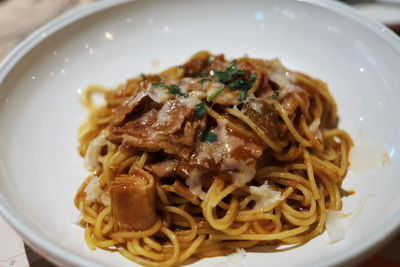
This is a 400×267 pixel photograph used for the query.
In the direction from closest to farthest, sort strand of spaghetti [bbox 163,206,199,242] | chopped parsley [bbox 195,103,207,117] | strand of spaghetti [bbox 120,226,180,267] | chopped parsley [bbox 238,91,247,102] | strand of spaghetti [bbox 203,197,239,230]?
strand of spaghetti [bbox 120,226,180,267]
strand of spaghetti [bbox 203,197,239,230]
strand of spaghetti [bbox 163,206,199,242]
chopped parsley [bbox 195,103,207,117]
chopped parsley [bbox 238,91,247,102]

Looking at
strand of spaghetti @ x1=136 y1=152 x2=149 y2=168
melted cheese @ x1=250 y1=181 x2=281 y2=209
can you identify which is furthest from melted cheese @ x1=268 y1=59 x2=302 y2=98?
strand of spaghetti @ x1=136 y1=152 x2=149 y2=168

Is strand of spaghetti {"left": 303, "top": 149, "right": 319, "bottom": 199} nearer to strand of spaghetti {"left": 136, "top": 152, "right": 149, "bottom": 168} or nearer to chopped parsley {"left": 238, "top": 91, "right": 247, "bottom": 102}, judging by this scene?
chopped parsley {"left": 238, "top": 91, "right": 247, "bottom": 102}

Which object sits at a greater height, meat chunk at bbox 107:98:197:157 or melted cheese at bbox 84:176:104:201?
meat chunk at bbox 107:98:197:157

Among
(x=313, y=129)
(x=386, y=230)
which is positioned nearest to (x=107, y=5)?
(x=313, y=129)

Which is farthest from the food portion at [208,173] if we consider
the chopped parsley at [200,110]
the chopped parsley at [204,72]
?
the chopped parsley at [204,72]

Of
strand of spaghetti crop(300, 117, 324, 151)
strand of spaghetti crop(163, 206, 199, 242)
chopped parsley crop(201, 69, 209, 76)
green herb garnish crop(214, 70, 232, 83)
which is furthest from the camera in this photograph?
chopped parsley crop(201, 69, 209, 76)

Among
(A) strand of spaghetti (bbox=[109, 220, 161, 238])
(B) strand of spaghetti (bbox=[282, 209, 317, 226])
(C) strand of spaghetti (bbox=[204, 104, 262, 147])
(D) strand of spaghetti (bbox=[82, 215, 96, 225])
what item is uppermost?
(C) strand of spaghetti (bbox=[204, 104, 262, 147])

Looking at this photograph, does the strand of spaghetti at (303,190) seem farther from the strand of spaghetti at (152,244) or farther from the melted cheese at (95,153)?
the melted cheese at (95,153)

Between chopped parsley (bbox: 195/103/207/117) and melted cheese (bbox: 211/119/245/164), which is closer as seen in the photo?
melted cheese (bbox: 211/119/245/164)
